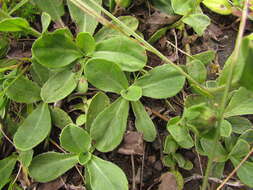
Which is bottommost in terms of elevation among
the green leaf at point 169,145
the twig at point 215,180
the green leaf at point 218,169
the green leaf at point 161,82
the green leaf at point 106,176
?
the twig at point 215,180

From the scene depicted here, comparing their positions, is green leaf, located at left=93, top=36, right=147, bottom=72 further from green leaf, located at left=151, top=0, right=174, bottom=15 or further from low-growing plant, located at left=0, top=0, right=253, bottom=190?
green leaf, located at left=151, top=0, right=174, bottom=15

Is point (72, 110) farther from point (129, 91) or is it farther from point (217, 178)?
point (217, 178)

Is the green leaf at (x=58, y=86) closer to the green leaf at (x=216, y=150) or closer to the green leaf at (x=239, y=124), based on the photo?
the green leaf at (x=216, y=150)

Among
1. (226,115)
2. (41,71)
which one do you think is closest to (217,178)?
(226,115)

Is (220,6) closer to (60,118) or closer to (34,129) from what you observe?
(60,118)

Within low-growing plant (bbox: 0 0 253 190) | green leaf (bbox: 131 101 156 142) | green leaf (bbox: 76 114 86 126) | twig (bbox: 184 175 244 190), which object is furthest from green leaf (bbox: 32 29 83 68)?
twig (bbox: 184 175 244 190)

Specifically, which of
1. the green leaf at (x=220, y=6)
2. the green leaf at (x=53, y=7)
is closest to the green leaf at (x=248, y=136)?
the green leaf at (x=220, y=6)

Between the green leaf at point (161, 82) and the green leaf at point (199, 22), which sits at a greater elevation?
the green leaf at point (199, 22)

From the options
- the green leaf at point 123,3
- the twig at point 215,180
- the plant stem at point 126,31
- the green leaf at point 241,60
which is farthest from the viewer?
the green leaf at point 123,3
